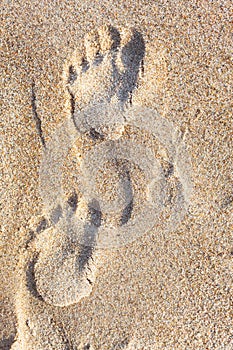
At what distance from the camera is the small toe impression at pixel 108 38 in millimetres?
1851

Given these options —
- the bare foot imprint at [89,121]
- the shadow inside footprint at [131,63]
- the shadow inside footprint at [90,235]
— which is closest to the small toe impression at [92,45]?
the bare foot imprint at [89,121]

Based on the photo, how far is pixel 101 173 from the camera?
1914 mm

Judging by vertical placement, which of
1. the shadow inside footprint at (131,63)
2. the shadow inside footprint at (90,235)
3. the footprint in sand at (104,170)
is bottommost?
the shadow inside footprint at (90,235)

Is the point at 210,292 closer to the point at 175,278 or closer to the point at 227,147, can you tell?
the point at 175,278

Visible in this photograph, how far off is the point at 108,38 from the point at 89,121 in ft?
1.38

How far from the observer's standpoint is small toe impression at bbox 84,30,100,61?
1.85 meters

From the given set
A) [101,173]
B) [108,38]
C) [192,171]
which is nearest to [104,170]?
[101,173]

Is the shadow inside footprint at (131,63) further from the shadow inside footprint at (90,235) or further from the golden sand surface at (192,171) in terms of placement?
the shadow inside footprint at (90,235)

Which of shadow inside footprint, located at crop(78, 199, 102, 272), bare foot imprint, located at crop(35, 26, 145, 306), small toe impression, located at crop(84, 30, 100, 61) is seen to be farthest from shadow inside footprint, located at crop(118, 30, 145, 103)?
shadow inside footprint, located at crop(78, 199, 102, 272)

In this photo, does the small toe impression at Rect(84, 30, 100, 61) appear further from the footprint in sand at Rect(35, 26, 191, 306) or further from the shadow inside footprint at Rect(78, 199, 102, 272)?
the shadow inside footprint at Rect(78, 199, 102, 272)

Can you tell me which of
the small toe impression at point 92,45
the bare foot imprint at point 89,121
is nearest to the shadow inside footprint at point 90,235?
the bare foot imprint at point 89,121

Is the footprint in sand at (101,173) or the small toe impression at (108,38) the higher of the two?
the small toe impression at (108,38)

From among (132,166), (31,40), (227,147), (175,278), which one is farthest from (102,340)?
(31,40)

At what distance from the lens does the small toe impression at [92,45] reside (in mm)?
1854
